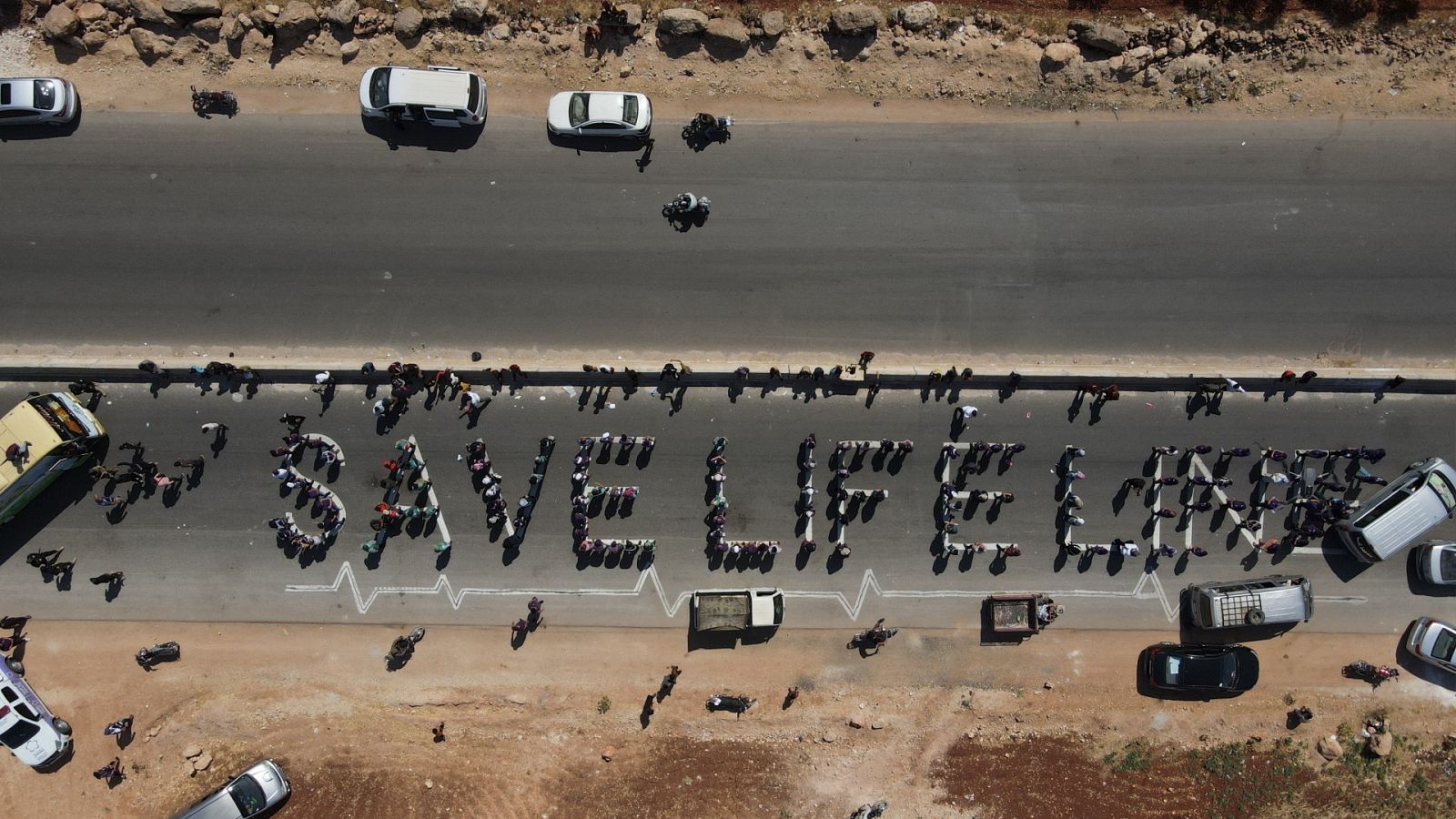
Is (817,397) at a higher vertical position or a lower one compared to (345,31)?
lower

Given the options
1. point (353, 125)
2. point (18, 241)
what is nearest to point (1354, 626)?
point (353, 125)

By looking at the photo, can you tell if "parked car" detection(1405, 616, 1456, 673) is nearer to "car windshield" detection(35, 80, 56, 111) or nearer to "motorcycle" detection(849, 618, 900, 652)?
"motorcycle" detection(849, 618, 900, 652)

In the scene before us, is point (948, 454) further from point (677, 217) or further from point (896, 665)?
point (677, 217)

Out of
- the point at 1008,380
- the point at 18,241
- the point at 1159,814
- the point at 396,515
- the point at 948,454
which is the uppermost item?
the point at 18,241

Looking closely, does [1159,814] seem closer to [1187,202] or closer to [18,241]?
[1187,202]

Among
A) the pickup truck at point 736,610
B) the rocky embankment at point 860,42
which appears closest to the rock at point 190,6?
the rocky embankment at point 860,42

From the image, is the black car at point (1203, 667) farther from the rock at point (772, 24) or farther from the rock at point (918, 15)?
the rock at point (772, 24)

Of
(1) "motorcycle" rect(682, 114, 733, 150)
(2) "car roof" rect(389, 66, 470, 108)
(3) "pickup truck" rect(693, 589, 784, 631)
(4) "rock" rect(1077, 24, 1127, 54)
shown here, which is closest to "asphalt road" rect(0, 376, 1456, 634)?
(3) "pickup truck" rect(693, 589, 784, 631)
